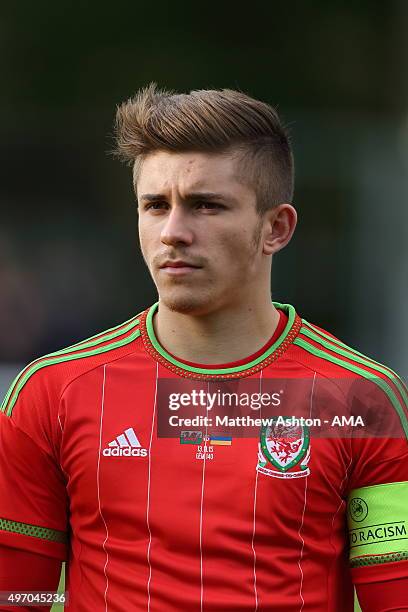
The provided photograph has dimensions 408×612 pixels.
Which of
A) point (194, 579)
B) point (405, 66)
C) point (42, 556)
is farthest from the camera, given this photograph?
point (405, 66)

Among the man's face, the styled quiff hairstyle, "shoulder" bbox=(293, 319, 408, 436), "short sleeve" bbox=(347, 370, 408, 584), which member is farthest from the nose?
"short sleeve" bbox=(347, 370, 408, 584)

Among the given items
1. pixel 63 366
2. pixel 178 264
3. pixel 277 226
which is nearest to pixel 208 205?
pixel 178 264

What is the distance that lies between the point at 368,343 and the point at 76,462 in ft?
19.8

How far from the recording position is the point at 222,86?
8.39 metres

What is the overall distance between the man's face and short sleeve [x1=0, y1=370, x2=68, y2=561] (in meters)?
0.42

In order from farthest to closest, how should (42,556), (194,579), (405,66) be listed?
(405,66) < (42,556) < (194,579)

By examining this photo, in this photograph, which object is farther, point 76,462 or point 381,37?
point 381,37

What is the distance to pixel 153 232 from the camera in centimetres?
244

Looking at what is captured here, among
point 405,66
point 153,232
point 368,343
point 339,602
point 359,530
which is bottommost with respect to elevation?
point 339,602

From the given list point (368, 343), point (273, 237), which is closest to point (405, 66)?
point (368, 343)

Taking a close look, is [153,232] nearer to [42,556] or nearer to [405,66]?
[42,556]

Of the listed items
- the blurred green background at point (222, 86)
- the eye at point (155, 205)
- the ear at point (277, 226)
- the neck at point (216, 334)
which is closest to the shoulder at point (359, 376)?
the neck at point (216, 334)

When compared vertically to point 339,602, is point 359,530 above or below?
above

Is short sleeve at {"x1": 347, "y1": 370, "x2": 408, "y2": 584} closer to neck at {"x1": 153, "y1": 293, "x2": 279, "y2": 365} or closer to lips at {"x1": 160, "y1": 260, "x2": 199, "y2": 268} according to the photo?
neck at {"x1": 153, "y1": 293, "x2": 279, "y2": 365}
